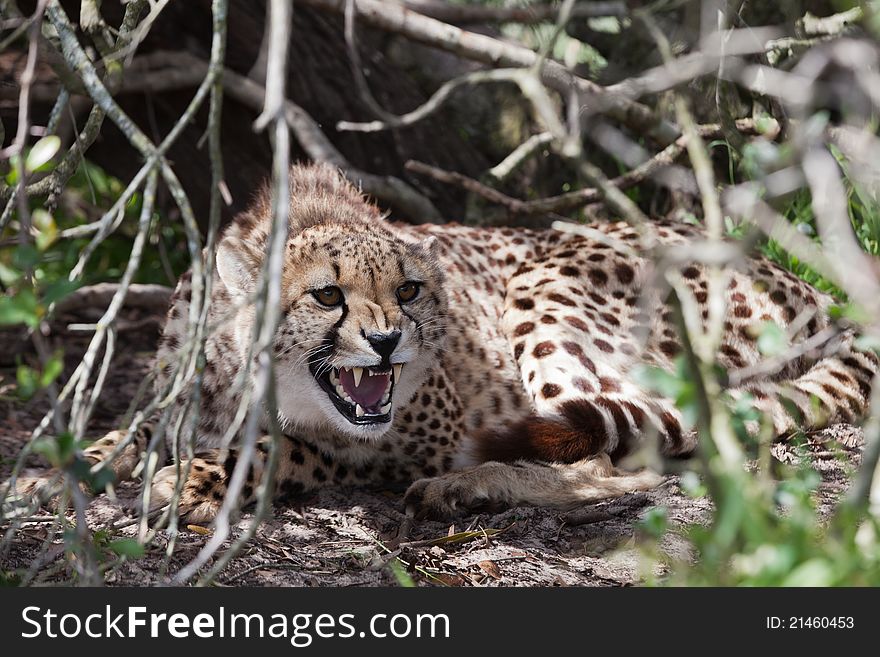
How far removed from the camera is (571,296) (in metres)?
4.31

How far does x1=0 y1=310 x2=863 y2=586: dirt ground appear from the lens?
2.94 metres

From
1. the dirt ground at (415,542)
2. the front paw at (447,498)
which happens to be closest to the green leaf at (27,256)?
the dirt ground at (415,542)

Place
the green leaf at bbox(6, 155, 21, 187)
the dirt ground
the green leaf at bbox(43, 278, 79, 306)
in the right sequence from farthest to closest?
the dirt ground
the green leaf at bbox(6, 155, 21, 187)
the green leaf at bbox(43, 278, 79, 306)

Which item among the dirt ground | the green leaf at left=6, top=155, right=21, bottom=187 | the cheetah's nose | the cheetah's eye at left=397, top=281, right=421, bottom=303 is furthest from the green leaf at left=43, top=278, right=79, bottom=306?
the cheetah's eye at left=397, top=281, right=421, bottom=303

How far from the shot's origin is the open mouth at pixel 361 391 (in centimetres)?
343

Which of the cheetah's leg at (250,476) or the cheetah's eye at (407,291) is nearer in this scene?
the cheetah's leg at (250,476)

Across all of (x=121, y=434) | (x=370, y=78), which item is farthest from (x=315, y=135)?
(x=121, y=434)

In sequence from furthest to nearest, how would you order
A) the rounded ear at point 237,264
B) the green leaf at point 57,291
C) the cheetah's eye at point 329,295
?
1. the rounded ear at point 237,264
2. the cheetah's eye at point 329,295
3. the green leaf at point 57,291

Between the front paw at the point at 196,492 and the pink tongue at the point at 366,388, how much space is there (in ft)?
1.69

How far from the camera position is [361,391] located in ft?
11.4

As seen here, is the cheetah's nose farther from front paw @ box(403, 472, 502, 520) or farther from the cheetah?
front paw @ box(403, 472, 502, 520)

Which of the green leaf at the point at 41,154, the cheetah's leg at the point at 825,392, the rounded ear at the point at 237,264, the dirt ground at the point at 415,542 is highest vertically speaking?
the rounded ear at the point at 237,264

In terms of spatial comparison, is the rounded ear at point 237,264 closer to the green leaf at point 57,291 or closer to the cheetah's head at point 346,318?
the cheetah's head at point 346,318
